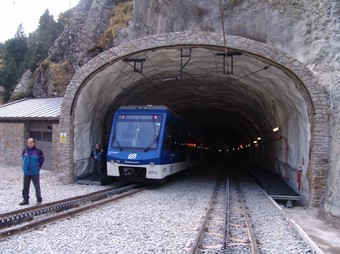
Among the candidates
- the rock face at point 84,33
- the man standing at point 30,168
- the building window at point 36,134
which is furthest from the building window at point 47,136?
the man standing at point 30,168

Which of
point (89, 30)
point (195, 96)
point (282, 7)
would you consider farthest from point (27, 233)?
point (89, 30)

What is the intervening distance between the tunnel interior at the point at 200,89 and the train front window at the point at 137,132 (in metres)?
1.86

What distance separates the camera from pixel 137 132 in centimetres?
1354

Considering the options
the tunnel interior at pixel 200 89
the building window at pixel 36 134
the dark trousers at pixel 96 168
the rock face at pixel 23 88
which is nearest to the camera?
the tunnel interior at pixel 200 89

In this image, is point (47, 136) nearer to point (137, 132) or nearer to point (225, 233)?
point (137, 132)

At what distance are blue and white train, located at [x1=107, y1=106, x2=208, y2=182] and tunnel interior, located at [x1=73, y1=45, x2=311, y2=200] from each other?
5.75 feet

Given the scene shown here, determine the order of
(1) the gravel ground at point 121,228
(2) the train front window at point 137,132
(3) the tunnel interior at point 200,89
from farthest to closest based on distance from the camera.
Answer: (2) the train front window at point 137,132
(3) the tunnel interior at point 200,89
(1) the gravel ground at point 121,228

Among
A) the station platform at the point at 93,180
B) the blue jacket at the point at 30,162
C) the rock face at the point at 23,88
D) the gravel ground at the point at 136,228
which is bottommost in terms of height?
the gravel ground at the point at 136,228

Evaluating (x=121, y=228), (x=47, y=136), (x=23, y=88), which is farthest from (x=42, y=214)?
(x=23, y=88)

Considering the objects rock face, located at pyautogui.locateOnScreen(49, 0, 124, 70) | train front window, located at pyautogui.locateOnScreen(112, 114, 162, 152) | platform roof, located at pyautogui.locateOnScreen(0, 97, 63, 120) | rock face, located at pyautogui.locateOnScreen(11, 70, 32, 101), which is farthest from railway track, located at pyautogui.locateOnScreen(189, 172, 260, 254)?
rock face, located at pyautogui.locateOnScreen(11, 70, 32, 101)

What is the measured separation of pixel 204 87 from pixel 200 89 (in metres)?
0.60

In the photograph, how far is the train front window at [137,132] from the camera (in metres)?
13.3

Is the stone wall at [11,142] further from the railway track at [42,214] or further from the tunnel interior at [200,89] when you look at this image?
the railway track at [42,214]

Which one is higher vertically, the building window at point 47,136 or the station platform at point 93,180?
the building window at point 47,136
